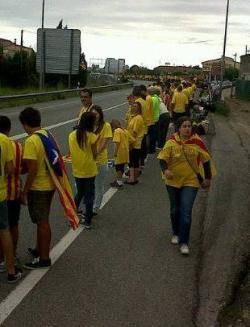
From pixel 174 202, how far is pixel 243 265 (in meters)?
1.08

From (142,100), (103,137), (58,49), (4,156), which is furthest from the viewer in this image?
(58,49)

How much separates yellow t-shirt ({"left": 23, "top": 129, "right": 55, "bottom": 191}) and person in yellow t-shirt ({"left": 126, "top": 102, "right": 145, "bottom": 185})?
15.4ft

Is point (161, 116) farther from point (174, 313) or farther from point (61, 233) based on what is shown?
point (174, 313)

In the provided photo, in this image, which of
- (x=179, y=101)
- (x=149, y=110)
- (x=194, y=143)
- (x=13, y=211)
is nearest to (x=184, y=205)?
(x=194, y=143)

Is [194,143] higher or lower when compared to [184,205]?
higher

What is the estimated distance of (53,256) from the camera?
6434 millimetres

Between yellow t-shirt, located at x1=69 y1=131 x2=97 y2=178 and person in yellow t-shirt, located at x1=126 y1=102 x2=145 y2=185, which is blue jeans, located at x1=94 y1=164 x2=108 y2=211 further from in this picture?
person in yellow t-shirt, located at x1=126 y1=102 x2=145 y2=185

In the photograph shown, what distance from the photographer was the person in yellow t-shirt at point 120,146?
9.59 m

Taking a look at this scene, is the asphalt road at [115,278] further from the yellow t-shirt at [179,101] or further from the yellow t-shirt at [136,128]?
the yellow t-shirt at [179,101]

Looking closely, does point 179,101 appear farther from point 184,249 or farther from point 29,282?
point 29,282

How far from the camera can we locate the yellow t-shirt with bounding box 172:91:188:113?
17.1 m

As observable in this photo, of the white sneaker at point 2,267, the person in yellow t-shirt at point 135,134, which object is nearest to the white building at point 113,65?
the person in yellow t-shirt at point 135,134

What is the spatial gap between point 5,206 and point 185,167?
2287 millimetres

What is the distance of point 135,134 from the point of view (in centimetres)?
1042
